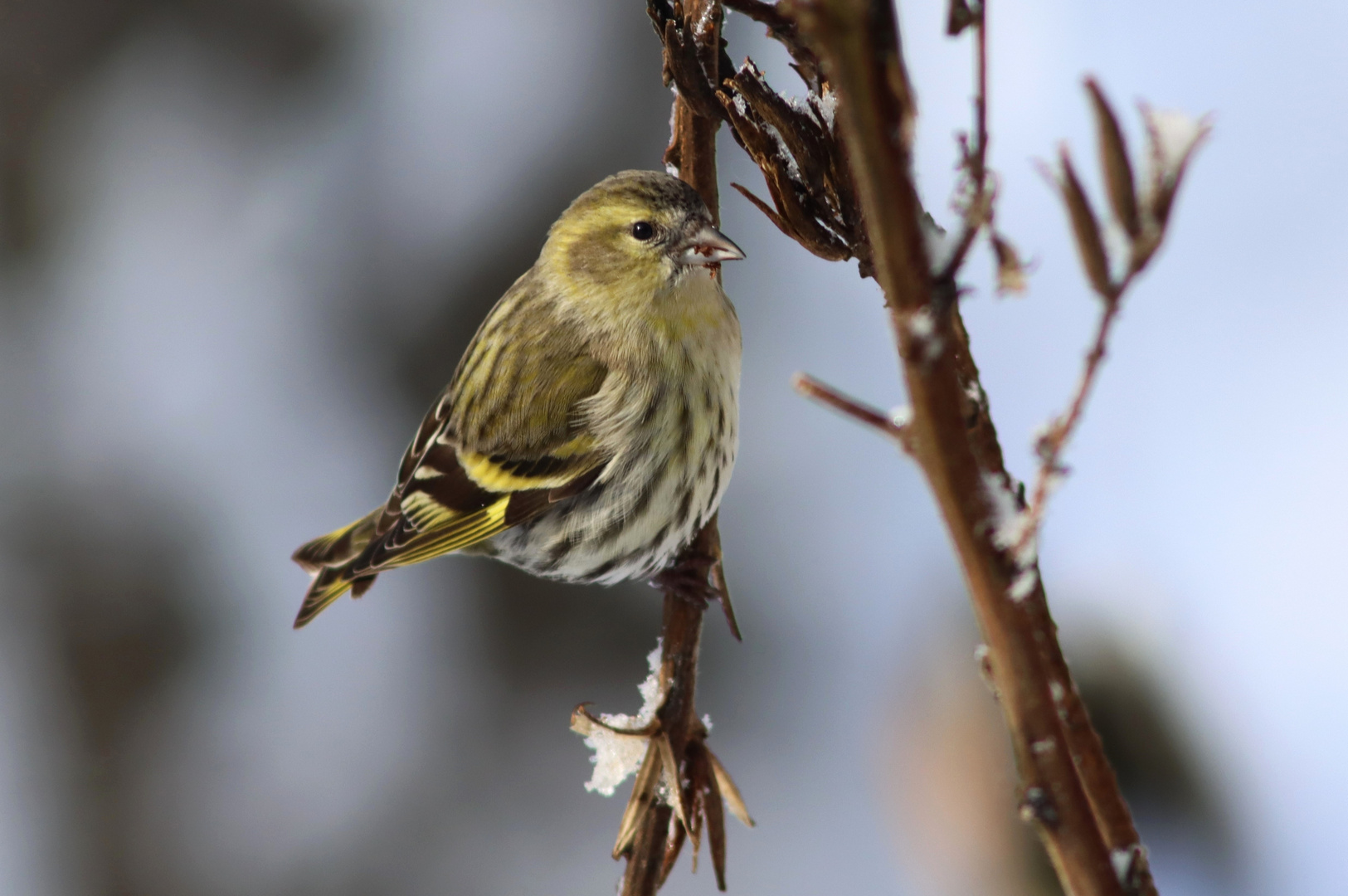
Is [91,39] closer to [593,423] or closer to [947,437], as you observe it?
[593,423]

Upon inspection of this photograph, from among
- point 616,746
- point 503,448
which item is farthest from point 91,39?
point 616,746

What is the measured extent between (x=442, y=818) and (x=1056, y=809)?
9.42 ft

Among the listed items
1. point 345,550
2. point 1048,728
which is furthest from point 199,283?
point 1048,728

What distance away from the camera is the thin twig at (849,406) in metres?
0.35

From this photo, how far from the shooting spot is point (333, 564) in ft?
5.25

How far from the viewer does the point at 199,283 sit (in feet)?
11.4

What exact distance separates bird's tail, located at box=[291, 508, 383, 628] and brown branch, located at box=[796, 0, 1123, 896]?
114cm

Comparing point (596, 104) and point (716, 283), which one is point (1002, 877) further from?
point (596, 104)

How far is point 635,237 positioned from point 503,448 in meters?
0.36

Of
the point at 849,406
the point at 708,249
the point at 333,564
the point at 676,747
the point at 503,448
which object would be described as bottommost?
the point at 676,747

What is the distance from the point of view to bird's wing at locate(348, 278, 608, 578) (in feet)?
4.83

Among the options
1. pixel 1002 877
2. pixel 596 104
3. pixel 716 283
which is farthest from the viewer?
pixel 596 104

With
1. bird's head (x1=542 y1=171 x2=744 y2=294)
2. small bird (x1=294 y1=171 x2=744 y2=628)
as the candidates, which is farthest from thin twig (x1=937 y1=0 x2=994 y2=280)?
small bird (x1=294 y1=171 x2=744 y2=628)

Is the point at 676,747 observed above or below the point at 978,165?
below
